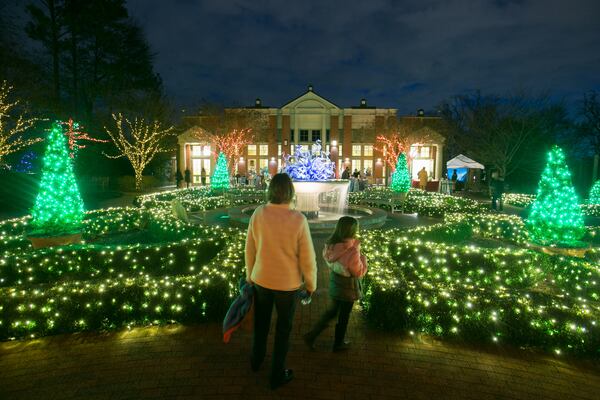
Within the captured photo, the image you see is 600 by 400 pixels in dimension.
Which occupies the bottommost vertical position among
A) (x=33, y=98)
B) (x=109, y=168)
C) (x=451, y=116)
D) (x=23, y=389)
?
(x=23, y=389)

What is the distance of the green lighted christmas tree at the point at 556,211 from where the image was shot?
23.5 ft

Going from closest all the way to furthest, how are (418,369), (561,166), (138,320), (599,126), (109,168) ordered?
(418,369), (138,320), (561,166), (109,168), (599,126)

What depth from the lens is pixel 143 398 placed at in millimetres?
3000

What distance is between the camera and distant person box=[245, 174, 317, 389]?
111 inches

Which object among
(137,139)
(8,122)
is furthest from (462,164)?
(8,122)

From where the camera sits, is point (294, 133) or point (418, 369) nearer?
point (418, 369)

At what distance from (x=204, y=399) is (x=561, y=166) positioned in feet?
26.6

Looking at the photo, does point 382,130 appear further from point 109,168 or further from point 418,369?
point 418,369

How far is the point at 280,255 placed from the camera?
112 inches

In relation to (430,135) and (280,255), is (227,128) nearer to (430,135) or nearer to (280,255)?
(430,135)

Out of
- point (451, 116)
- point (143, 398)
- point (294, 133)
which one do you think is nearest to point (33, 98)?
point (143, 398)

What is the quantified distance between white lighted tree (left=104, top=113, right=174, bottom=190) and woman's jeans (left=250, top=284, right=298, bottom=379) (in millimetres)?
26007

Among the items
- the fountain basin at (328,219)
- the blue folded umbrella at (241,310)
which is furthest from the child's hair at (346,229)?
the fountain basin at (328,219)

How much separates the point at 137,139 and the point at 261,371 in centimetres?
2660
